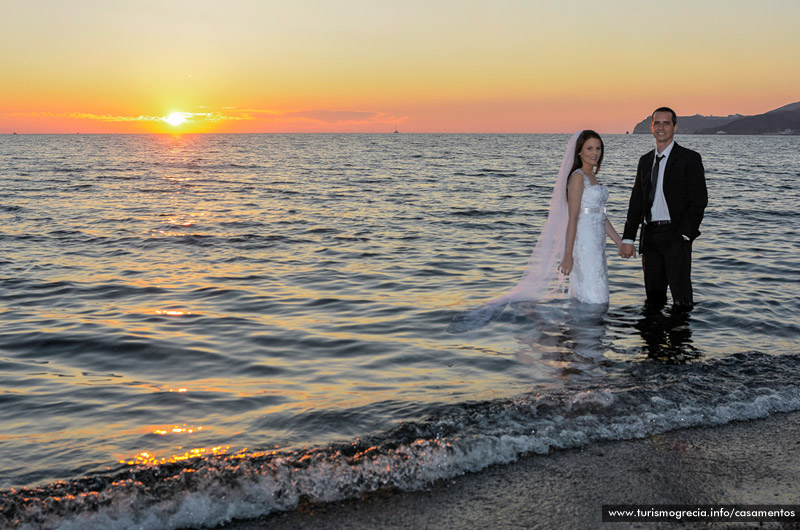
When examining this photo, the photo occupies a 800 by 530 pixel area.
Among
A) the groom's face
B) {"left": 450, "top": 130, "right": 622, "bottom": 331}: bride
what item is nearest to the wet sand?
{"left": 450, "top": 130, "right": 622, "bottom": 331}: bride

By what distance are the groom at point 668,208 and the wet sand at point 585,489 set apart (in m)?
3.26

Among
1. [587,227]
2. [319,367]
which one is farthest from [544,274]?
[319,367]

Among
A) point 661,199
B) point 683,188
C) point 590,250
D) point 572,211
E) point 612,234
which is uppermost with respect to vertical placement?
point 683,188

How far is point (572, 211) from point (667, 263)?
127 cm

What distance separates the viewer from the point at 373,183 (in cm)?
3403

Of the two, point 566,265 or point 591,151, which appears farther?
point 566,265

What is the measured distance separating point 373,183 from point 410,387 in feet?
93.9

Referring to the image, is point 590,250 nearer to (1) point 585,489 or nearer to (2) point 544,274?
(2) point 544,274

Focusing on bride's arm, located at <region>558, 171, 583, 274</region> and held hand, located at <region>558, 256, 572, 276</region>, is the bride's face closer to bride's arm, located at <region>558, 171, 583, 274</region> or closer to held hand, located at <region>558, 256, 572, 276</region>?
bride's arm, located at <region>558, 171, 583, 274</region>

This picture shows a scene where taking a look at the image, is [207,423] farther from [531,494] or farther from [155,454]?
[531,494]

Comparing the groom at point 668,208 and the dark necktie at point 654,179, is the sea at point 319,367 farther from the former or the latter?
the dark necktie at point 654,179

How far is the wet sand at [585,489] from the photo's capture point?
11.9ft

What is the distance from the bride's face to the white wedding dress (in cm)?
24

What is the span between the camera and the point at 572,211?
789 centimetres
